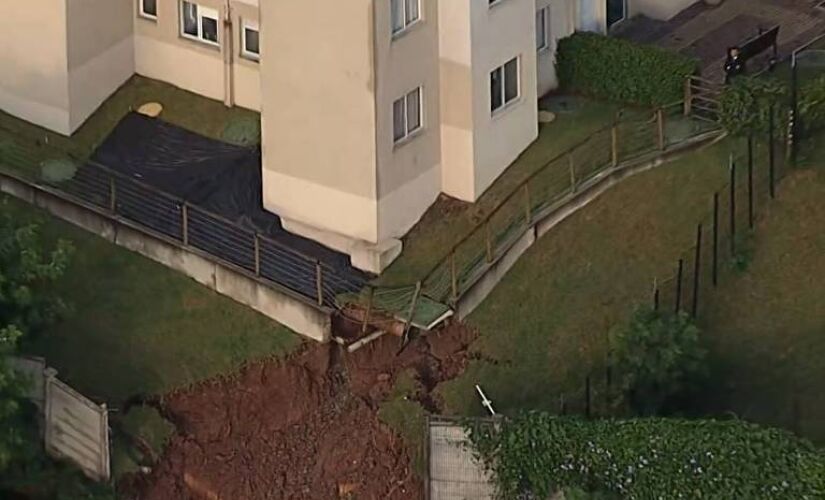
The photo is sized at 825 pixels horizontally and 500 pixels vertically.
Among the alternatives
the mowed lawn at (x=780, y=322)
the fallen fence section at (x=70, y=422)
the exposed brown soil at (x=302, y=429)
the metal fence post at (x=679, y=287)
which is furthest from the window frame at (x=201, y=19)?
the mowed lawn at (x=780, y=322)

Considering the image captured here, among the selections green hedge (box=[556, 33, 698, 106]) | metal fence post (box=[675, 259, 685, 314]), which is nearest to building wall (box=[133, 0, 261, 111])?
green hedge (box=[556, 33, 698, 106])

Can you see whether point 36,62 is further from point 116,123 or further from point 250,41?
point 250,41

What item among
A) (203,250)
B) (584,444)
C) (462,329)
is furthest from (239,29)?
(584,444)

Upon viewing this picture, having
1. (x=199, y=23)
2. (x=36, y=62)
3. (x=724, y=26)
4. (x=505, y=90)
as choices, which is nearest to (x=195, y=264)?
(x=199, y=23)

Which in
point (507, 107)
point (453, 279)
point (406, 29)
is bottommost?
point (453, 279)

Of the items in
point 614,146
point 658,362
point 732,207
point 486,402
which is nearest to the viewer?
point 658,362

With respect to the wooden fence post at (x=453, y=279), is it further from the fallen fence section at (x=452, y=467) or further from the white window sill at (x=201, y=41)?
the white window sill at (x=201, y=41)

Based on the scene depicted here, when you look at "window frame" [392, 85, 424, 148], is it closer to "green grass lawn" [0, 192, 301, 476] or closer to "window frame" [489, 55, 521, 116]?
"window frame" [489, 55, 521, 116]
